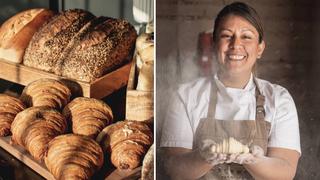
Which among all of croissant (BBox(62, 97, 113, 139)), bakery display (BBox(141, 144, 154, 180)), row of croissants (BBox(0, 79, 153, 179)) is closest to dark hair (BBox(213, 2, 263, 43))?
bakery display (BBox(141, 144, 154, 180))

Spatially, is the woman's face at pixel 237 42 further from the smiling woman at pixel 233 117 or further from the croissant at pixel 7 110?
the croissant at pixel 7 110

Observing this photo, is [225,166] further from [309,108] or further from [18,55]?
[18,55]

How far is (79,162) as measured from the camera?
4.30 feet

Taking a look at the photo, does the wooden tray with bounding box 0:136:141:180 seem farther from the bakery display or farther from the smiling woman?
the smiling woman

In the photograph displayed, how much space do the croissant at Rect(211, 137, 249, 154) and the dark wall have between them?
5.1 inches

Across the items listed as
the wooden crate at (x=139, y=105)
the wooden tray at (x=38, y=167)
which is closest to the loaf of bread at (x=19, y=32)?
the wooden tray at (x=38, y=167)

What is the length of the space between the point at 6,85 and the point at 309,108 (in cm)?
154

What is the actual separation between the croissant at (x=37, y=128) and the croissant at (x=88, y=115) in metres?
0.05

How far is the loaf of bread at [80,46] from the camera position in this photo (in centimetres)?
180

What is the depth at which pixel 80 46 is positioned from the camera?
184 cm

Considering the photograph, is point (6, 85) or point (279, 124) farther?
point (6, 85)

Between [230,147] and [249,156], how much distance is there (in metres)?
0.05

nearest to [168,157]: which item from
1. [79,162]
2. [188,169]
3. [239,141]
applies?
[188,169]

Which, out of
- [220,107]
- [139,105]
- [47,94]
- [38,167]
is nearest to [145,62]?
[139,105]
